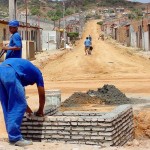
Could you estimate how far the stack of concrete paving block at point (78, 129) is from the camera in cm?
722

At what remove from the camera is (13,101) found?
7.08 meters

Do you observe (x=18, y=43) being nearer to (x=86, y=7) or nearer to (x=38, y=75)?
(x=38, y=75)

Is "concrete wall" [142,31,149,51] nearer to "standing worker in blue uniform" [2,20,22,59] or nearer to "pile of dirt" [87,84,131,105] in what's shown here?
"pile of dirt" [87,84,131,105]

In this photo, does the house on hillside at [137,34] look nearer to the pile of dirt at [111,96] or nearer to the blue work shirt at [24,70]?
the pile of dirt at [111,96]

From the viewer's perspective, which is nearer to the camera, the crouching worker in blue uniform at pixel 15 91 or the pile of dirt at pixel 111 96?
the crouching worker in blue uniform at pixel 15 91

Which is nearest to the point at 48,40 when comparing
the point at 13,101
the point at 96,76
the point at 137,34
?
the point at 137,34

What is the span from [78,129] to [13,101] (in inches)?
43.0

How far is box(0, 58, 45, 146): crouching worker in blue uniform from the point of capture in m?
7.05

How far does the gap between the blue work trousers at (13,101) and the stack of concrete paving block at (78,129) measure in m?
0.53

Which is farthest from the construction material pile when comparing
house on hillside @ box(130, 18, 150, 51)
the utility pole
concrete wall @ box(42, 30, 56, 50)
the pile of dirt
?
concrete wall @ box(42, 30, 56, 50)

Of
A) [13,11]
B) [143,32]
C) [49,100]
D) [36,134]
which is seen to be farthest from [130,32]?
[36,134]

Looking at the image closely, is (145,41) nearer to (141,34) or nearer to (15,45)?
(141,34)

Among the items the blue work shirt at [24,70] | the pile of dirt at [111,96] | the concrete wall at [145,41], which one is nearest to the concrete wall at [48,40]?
the concrete wall at [145,41]

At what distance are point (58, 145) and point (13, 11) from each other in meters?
9.04
